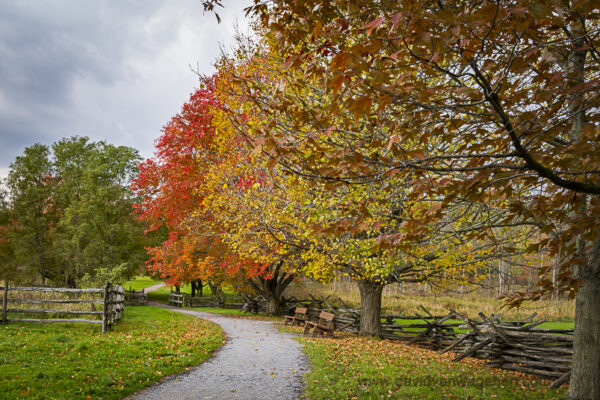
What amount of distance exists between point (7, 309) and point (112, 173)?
17680mm

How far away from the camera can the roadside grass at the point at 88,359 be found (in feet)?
19.0

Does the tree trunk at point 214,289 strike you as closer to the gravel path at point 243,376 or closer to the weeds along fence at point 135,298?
the weeds along fence at point 135,298

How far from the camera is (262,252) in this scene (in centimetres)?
1267

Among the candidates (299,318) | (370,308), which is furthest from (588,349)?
(299,318)

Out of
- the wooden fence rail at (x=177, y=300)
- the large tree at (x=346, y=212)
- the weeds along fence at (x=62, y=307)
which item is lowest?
the wooden fence rail at (x=177, y=300)

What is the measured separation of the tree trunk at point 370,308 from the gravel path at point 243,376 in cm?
340

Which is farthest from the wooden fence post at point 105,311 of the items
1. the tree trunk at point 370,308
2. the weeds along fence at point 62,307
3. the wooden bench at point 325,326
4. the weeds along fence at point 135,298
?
the weeds along fence at point 135,298

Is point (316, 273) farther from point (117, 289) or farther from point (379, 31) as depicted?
point (379, 31)

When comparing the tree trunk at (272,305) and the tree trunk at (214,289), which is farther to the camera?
the tree trunk at (214,289)

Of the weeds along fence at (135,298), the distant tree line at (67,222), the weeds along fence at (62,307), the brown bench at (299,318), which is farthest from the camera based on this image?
the weeds along fence at (135,298)

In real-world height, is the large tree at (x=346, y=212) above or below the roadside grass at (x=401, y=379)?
above

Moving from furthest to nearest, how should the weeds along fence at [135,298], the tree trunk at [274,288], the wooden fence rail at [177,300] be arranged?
the wooden fence rail at [177,300], the weeds along fence at [135,298], the tree trunk at [274,288]

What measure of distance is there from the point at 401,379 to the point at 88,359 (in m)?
6.59

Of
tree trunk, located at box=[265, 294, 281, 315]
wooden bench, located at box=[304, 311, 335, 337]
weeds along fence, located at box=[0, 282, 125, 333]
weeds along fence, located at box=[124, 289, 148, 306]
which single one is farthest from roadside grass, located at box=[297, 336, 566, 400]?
weeds along fence, located at box=[124, 289, 148, 306]
